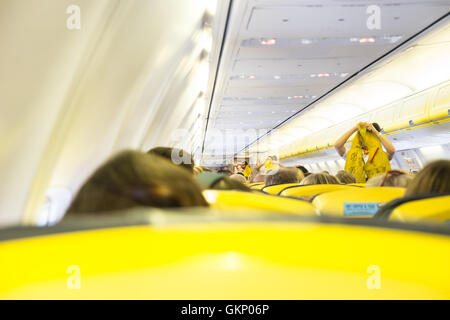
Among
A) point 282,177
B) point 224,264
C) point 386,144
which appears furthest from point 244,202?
point 386,144

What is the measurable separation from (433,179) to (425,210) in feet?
3.21

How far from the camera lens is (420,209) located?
1.26 meters

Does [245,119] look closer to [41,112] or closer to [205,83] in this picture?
[205,83]

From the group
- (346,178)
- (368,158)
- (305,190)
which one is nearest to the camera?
(305,190)

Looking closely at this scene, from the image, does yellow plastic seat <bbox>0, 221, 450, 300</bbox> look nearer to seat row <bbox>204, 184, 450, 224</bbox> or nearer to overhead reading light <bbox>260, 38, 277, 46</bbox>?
seat row <bbox>204, 184, 450, 224</bbox>

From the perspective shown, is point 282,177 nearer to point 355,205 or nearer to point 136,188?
point 355,205

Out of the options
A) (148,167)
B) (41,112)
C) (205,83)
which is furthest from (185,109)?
(148,167)

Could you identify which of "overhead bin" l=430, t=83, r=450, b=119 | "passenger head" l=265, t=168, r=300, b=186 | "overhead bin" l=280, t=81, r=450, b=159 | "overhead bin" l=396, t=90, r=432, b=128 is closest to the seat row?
"passenger head" l=265, t=168, r=300, b=186

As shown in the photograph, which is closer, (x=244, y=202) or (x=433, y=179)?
(x=244, y=202)

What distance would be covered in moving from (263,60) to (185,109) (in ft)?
15.6

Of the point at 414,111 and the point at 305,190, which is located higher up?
the point at 414,111

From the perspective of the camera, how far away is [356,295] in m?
0.56

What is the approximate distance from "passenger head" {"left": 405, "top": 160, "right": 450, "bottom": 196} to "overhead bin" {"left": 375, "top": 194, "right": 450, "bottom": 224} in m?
0.83

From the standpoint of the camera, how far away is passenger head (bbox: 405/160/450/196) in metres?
2.08
